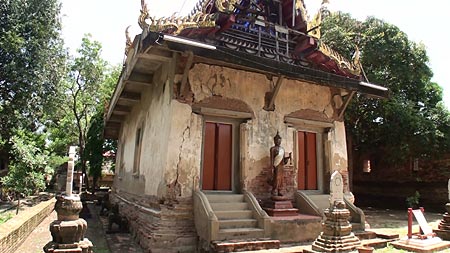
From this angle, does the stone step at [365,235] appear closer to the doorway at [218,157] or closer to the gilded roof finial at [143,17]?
the doorway at [218,157]

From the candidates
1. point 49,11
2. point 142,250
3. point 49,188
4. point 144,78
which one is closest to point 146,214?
point 142,250

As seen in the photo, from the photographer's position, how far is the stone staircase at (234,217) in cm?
732

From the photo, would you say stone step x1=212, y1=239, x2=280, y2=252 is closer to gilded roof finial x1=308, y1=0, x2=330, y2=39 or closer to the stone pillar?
the stone pillar

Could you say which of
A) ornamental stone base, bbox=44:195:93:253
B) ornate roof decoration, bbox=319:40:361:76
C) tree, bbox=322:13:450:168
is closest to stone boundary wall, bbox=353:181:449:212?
tree, bbox=322:13:450:168

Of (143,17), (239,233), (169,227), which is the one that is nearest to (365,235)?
(239,233)

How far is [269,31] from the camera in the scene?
414 inches

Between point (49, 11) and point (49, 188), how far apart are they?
14684 millimetres

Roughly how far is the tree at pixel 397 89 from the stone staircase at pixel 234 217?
11.4m

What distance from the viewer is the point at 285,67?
877 cm

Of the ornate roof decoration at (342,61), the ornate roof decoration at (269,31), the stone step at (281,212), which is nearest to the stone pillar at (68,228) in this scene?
the stone step at (281,212)

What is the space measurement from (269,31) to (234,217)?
5738mm

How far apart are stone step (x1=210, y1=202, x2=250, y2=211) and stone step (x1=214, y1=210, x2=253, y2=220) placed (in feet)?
0.72

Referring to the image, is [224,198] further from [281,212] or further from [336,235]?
[336,235]

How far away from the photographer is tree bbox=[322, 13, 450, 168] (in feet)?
54.2
